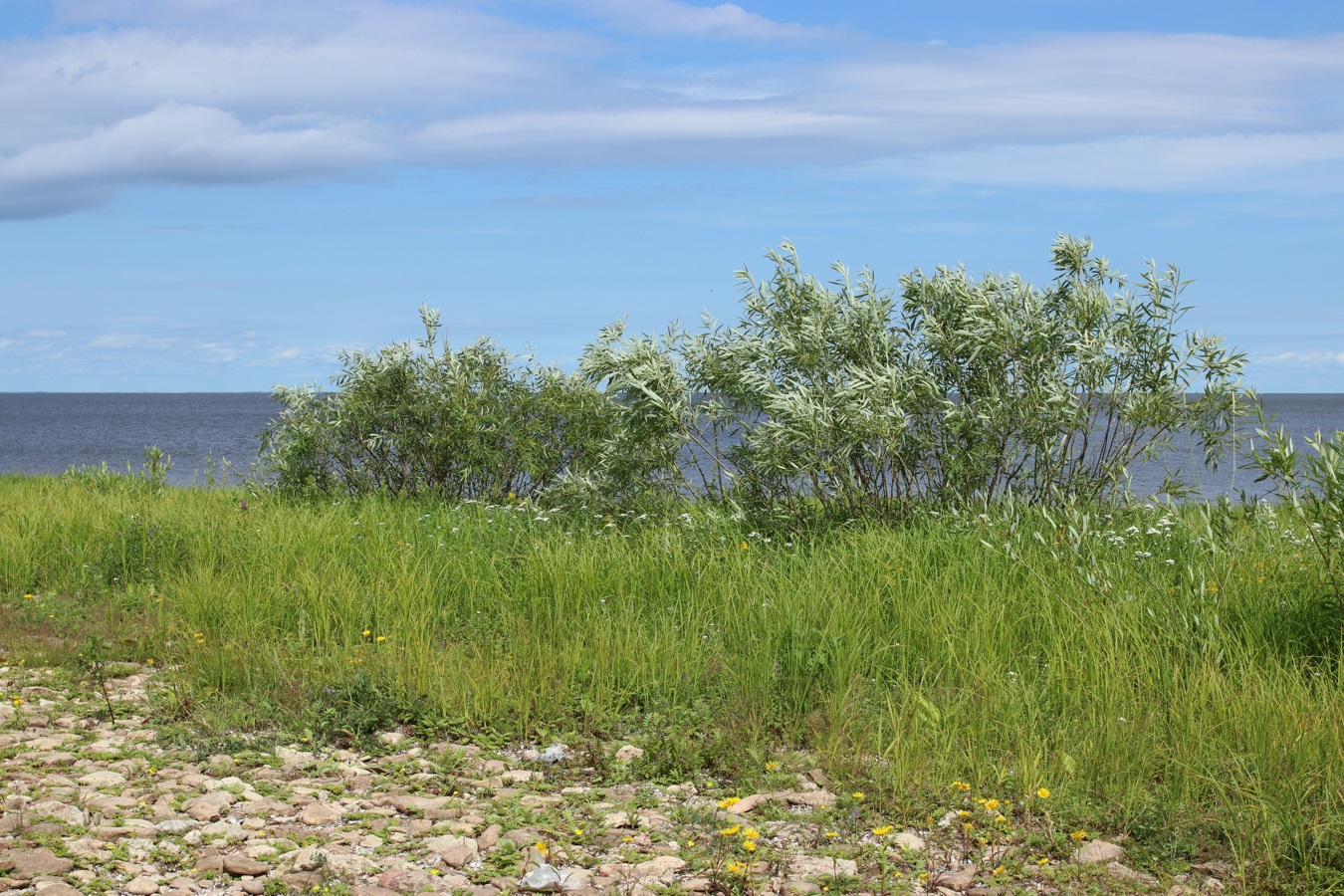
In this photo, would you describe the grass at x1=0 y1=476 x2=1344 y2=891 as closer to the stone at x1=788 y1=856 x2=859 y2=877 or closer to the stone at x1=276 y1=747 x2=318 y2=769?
the stone at x1=276 y1=747 x2=318 y2=769

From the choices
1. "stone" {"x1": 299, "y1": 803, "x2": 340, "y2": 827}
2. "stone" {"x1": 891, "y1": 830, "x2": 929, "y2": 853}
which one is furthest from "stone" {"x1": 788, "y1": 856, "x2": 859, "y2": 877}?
"stone" {"x1": 299, "y1": 803, "x2": 340, "y2": 827}

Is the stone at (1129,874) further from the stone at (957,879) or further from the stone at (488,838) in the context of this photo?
the stone at (488,838)

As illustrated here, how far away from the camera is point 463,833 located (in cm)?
429

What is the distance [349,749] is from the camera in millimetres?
5324

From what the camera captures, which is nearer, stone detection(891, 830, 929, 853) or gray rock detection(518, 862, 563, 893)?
gray rock detection(518, 862, 563, 893)

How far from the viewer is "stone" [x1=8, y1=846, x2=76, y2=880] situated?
13.0ft

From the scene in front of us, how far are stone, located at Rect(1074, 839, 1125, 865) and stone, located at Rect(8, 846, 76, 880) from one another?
12.5ft

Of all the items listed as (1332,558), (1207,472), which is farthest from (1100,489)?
(1207,472)

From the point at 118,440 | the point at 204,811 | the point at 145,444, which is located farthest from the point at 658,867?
the point at 118,440

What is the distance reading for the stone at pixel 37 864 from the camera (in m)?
3.96

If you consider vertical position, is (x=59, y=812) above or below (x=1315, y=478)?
below

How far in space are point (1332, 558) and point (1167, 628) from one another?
1848 mm

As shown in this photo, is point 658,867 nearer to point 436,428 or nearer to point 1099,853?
point 1099,853

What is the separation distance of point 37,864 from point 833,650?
3755 millimetres
